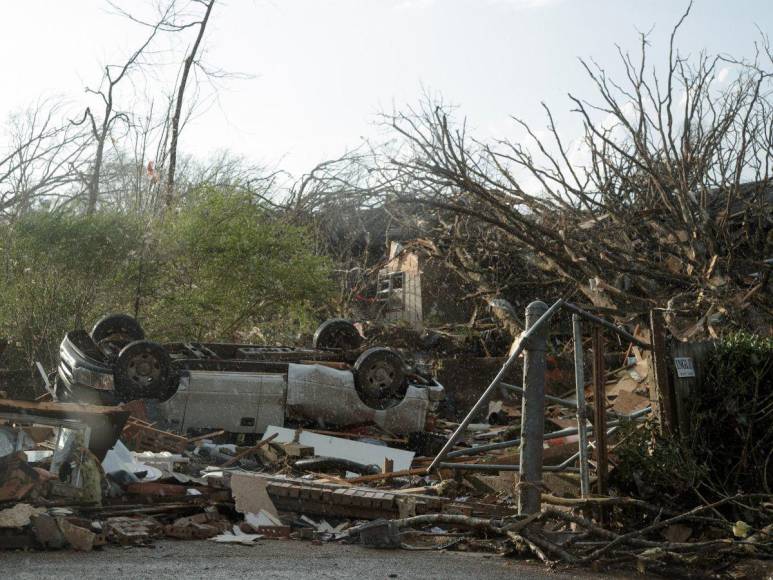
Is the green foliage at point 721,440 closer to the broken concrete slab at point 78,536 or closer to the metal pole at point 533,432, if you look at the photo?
the metal pole at point 533,432

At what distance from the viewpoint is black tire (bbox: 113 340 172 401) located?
11.2m

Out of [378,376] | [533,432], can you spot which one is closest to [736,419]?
[533,432]

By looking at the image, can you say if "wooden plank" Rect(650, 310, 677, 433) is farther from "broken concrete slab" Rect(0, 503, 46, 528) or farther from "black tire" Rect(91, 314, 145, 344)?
"black tire" Rect(91, 314, 145, 344)

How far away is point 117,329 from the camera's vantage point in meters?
13.4

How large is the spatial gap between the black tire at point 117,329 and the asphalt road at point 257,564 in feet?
24.5

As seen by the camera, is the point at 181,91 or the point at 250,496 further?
the point at 181,91

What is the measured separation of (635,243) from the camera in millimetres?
14859

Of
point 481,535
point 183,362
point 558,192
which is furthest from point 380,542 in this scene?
point 558,192

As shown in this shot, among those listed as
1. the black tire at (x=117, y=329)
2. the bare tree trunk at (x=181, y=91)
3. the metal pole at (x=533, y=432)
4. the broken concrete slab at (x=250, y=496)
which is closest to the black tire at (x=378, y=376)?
the black tire at (x=117, y=329)

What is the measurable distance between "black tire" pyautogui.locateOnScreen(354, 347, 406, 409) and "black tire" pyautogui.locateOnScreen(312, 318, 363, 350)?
5.04ft

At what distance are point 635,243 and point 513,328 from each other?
2.45m

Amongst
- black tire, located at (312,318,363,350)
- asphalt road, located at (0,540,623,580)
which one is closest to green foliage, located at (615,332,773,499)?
asphalt road, located at (0,540,623,580)

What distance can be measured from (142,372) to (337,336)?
3426 millimetres

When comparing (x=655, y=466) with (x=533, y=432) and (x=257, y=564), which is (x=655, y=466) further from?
(x=257, y=564)
